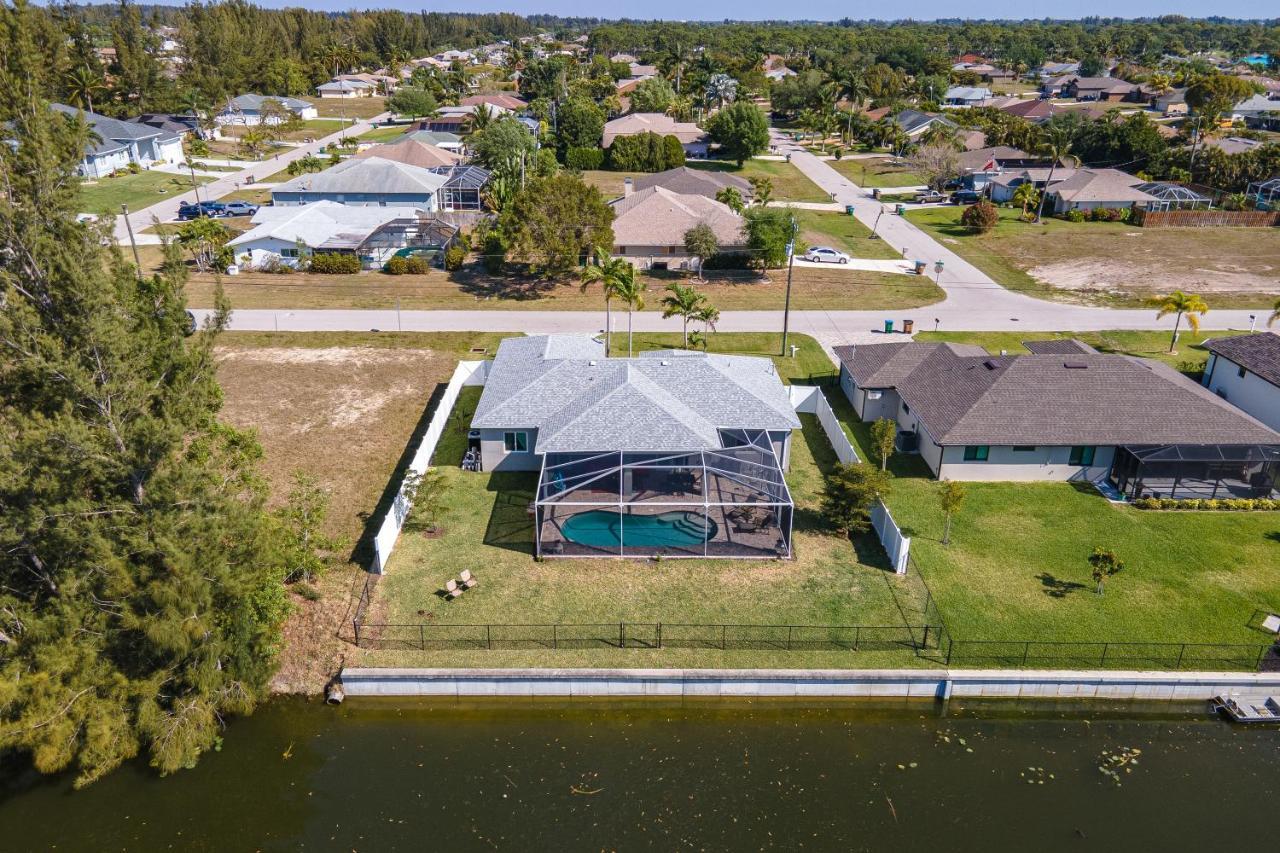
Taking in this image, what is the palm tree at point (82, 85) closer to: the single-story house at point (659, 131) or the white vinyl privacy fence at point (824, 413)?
the single-story house at point (659, 131)

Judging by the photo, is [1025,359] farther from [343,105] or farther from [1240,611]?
[343,105]

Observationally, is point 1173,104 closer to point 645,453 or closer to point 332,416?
point 645,453

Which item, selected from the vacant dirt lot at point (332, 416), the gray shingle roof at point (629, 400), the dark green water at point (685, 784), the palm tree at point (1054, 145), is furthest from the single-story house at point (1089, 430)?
the palm tree at point (1054, 145)

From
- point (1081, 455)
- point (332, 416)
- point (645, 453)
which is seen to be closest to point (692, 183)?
point (332, 416)

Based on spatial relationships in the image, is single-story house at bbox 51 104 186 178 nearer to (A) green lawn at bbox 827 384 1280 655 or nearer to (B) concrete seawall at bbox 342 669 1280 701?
(B) concrete seawall at bbox 342 669 1280 701

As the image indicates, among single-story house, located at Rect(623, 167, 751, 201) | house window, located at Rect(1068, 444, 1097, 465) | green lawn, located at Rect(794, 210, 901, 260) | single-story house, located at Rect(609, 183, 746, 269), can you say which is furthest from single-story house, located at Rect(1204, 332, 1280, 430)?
single-story house, located at Rect(623, 167, 751, 201)

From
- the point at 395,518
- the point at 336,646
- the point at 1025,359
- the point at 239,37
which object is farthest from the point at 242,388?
the point at 239,37
